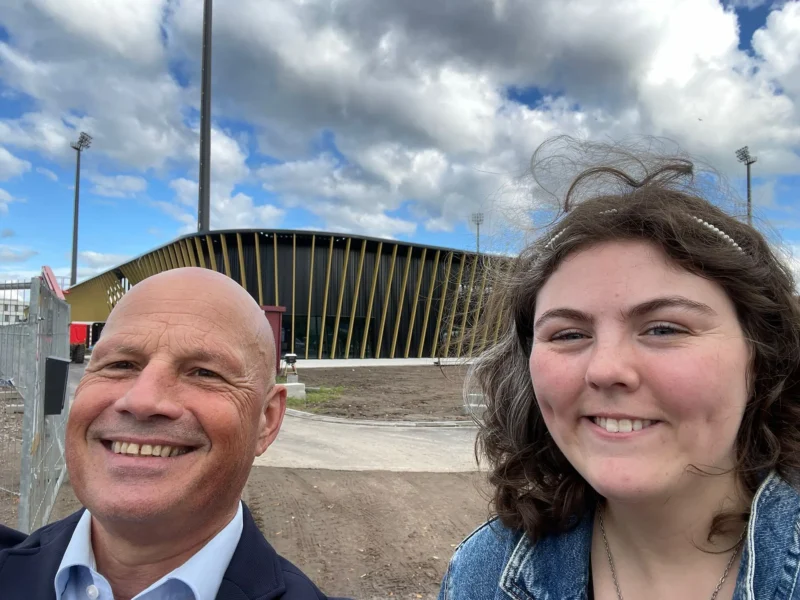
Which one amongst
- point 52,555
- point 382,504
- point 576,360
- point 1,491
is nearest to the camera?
point 576,360

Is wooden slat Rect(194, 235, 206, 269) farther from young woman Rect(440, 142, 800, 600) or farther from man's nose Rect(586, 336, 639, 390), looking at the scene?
man's nose Rect(586, 336, 639, 390)

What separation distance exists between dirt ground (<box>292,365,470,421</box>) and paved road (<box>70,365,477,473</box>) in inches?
46.5

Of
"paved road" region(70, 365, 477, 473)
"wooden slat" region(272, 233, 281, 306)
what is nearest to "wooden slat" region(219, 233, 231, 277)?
"wooden slat" region(272, 233, 281, 306)

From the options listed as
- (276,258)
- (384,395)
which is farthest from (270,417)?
(276,258)

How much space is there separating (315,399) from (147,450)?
1218 centimetres

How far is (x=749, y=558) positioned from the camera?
118cm

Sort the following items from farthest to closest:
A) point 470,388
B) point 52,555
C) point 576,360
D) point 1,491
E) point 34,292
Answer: point 1,491, point 34,292, point 470,388, point 52,555, point 576,360

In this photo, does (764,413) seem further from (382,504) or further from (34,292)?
(382,504)

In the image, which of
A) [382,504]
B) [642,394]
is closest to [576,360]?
[642,394]

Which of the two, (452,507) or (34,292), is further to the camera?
(452,507)

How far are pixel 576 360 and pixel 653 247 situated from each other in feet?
1.09

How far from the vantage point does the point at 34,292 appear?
3623mm

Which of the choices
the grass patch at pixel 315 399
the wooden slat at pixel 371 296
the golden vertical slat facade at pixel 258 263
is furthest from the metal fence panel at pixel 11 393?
the wooden slat at pixel 371 296

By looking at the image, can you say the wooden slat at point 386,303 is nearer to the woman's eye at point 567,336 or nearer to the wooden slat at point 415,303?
the wooden slat at point 415,303
